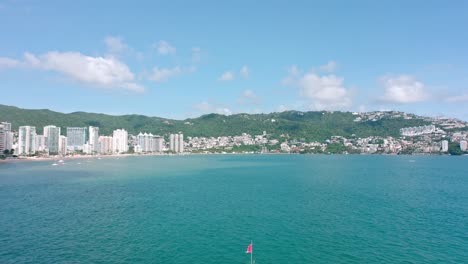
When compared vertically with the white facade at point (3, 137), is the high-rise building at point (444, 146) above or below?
below

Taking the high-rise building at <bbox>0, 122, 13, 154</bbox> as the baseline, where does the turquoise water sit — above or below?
below

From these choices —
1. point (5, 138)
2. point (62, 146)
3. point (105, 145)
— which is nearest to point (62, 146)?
point (62, 146)

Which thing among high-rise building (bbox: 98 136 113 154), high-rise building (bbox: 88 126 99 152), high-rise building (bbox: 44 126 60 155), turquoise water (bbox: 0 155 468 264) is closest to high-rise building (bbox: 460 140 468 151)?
turquoise water (bbox: 0 155 468 264)

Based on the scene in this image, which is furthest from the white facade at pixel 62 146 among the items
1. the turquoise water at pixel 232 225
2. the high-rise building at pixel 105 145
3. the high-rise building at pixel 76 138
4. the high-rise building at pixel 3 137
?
the turquoise water at pixel 232 225

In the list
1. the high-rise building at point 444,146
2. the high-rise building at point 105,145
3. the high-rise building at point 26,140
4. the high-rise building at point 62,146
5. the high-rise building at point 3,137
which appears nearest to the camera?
the high-rise building at point 3,137

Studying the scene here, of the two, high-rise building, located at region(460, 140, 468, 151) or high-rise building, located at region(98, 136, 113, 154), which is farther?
high-rise building, located at region(98, 136, 113, 154)

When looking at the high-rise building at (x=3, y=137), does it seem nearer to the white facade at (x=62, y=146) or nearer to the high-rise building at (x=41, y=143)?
the high-rise building at (x=41, y=143)

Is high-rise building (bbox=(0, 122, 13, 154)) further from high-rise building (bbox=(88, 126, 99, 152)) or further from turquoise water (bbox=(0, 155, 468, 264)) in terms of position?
turquoise water (bbox=(0, 155, 468, 264))
